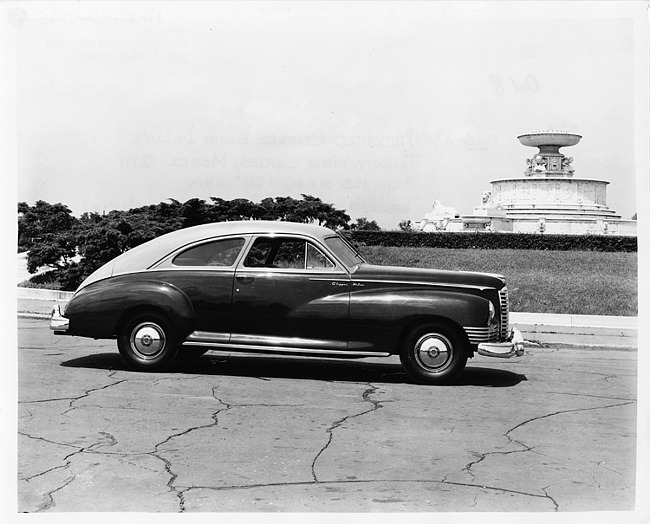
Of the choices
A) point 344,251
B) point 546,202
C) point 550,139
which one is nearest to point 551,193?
point 546,202

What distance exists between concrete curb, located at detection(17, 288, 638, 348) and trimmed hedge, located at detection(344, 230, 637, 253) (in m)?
9.88

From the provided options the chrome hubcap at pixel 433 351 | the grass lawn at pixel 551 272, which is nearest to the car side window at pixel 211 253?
the chrome hubcap at pixel 433 351

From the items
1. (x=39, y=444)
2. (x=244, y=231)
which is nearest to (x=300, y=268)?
(x=244, y=231)

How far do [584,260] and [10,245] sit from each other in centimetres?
1670

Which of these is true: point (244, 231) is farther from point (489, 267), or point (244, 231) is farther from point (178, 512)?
point (489, 267)

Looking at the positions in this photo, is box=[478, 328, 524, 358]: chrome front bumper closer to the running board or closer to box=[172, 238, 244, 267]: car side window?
the running board

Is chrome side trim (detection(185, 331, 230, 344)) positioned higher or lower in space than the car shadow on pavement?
higher

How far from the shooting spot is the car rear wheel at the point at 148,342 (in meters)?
7.20

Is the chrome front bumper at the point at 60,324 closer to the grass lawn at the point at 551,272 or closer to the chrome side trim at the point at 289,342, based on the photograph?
the chrome side trim at the point at 289,342

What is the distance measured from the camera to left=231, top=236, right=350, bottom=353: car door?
698 cm

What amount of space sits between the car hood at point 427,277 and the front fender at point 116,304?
5.55 feet

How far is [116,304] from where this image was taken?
23.7 feet

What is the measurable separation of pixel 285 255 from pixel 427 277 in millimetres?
1371

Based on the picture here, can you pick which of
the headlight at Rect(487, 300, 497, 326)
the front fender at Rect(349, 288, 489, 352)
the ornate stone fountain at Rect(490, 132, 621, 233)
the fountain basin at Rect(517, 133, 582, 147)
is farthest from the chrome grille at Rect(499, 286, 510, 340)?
the fountain basin at Rect(517, 133, 582, 147)
